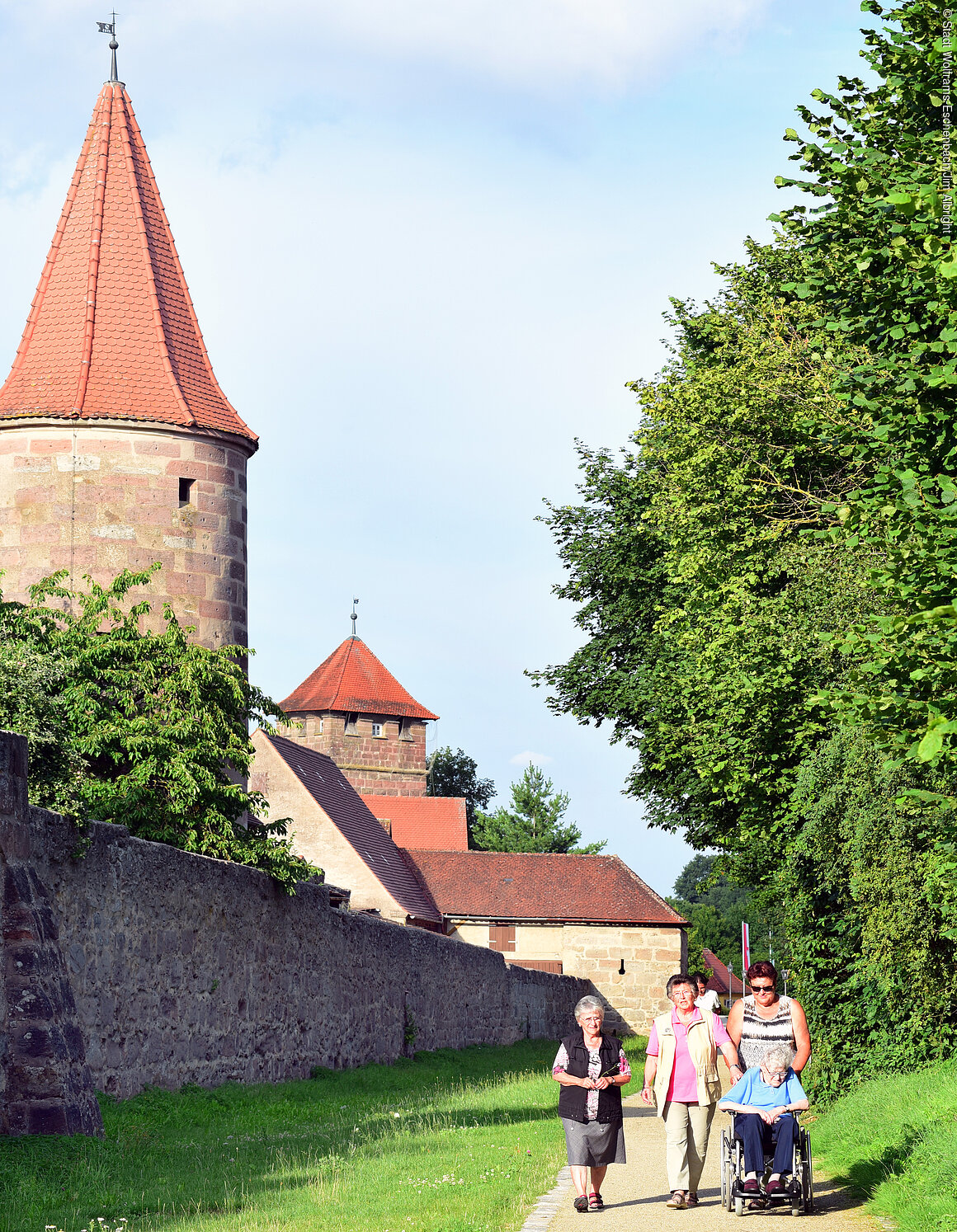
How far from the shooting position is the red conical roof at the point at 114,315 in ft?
68.9

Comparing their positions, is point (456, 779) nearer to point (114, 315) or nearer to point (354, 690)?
point (354, 690)

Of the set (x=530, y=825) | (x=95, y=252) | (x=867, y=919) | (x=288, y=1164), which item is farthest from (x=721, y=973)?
(x=288, y=1164)

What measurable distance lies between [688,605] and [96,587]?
9832 mm

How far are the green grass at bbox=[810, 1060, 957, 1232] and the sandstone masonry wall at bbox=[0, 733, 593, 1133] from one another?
17.6ft

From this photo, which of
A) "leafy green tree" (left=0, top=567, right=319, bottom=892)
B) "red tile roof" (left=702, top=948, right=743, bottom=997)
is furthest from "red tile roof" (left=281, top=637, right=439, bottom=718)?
"leafy green tree" (left=0, top=567, right=319, bottom=892)

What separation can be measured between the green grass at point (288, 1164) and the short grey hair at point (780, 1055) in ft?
5.65

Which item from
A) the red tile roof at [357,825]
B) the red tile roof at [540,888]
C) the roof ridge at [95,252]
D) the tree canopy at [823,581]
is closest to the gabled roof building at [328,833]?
the red tile roof at [357,825]

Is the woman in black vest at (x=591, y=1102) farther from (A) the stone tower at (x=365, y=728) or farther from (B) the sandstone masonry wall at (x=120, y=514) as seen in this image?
(A) the stone tower at (x=365, y=728)

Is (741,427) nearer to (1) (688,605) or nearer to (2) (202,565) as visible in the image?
(1) (688,605)

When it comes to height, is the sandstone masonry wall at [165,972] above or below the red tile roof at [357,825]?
below

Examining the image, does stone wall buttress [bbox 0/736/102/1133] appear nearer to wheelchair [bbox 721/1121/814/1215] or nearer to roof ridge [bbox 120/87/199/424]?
wheelchair [bbox 721/1121/814/1215]

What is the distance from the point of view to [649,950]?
1890 inches

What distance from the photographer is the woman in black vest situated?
9.19 meters

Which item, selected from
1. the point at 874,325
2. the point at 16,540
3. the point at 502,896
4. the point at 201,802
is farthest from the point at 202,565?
the point at 502,896
